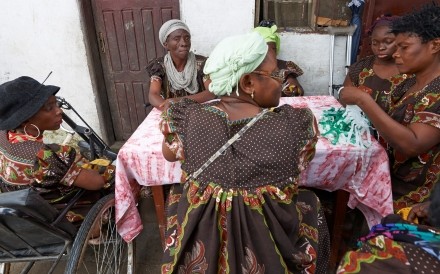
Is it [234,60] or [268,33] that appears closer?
[234,60]

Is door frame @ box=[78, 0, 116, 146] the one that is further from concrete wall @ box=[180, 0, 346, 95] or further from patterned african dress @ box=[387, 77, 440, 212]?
patterned african dress @ box=[387, 77, 440, 212]

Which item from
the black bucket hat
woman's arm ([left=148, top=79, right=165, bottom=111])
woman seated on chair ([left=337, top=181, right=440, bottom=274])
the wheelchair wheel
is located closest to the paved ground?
the wheelchair wheel

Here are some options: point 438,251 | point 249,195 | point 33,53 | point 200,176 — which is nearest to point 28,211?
point 200,176

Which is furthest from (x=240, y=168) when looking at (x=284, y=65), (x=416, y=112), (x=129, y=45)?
(x=129, y=45)

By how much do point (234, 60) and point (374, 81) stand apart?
1669 mm

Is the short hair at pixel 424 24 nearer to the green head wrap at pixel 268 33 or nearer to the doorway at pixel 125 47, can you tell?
the green head wrap at pixel 268 33

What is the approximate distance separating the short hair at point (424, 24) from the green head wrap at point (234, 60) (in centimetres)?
95

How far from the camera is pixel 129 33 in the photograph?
371 centimetres

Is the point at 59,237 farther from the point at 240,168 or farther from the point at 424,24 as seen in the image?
the point at 424,24

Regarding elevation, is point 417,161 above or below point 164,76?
below

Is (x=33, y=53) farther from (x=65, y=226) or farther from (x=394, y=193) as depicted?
(x=394, y=193)

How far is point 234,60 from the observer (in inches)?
53.0

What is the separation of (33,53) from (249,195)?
11.9 feet

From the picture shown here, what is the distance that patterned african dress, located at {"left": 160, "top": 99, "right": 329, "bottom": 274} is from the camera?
1.35 meters
